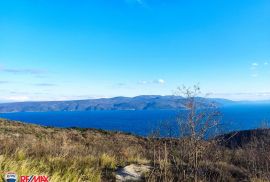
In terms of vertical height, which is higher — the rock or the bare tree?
the bare tree

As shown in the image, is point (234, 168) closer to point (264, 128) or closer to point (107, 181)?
point (107, 181)

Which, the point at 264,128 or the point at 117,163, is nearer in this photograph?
the point at 117,163

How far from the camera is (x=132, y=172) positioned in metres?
8.08

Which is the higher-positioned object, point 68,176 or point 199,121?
point 199,121

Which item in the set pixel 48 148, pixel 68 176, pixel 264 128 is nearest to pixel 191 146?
pixel 68 176

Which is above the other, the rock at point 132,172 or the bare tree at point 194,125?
the bare tree at point 194,125

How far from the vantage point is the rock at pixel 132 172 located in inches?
298

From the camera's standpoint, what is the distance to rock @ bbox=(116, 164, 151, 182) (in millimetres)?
7558

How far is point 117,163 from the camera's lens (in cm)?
920

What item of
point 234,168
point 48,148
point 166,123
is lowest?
point 234,168

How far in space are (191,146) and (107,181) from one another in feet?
7.32

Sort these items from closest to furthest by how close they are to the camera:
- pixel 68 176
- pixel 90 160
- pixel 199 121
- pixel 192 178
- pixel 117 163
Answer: pixel 68 176
pixel 192 178
pixel 199 121
pixel 90 160
pixel 117 163

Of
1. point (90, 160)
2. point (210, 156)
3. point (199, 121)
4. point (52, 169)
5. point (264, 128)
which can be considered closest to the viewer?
point (52, 169)

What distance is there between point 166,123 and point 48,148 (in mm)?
3537
